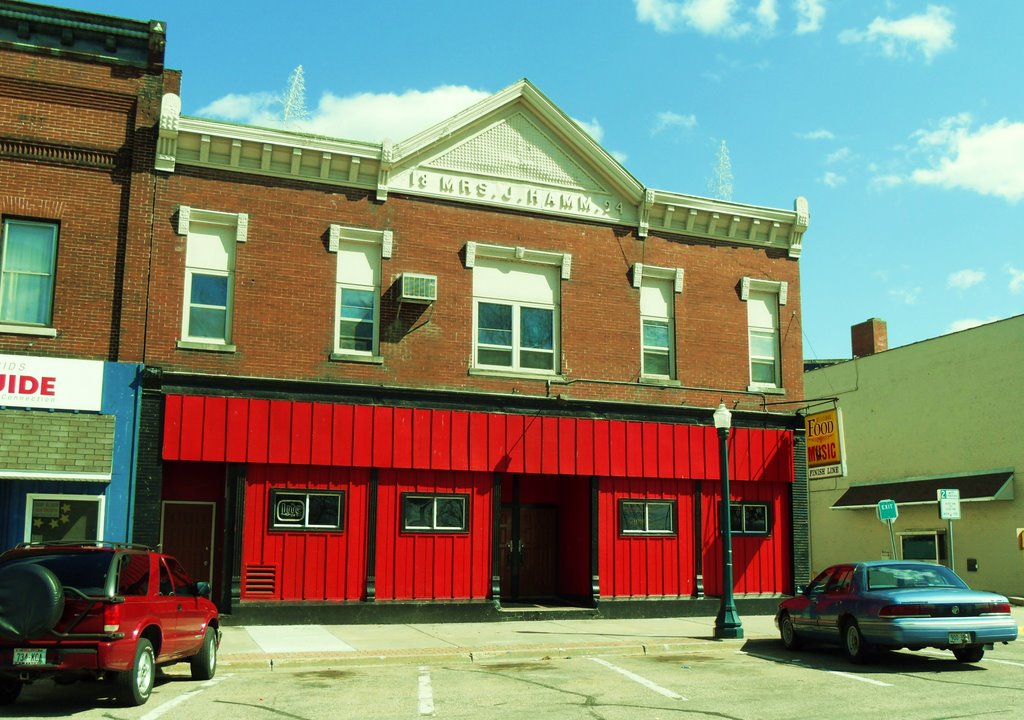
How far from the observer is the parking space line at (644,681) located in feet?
38.3

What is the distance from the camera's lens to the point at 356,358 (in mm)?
20000

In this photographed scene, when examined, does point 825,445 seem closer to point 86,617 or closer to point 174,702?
point 174,702

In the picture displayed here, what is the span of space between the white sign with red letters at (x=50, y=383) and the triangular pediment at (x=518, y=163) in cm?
695

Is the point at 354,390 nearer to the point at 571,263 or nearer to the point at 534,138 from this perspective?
the point at 571,263

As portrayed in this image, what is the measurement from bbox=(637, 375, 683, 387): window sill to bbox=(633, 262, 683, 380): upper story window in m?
0.15

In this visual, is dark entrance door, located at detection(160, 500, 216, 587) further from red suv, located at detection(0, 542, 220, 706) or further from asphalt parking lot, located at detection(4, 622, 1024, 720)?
red suv, located at detection(0, 542, 220, 706)

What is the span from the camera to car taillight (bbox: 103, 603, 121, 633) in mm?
9984

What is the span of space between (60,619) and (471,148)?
1426 centimetres

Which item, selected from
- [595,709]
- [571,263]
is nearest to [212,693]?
[595,709]

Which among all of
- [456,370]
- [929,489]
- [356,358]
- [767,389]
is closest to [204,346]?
[356,358]

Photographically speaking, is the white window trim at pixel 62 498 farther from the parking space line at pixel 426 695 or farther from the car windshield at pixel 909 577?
the car windshield at pixel 909 577

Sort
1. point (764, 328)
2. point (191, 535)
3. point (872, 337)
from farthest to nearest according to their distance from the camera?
point (872, 337) → point (764, 328) → point (191, 535)

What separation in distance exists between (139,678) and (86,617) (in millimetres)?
972

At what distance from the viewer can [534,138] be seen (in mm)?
22391
